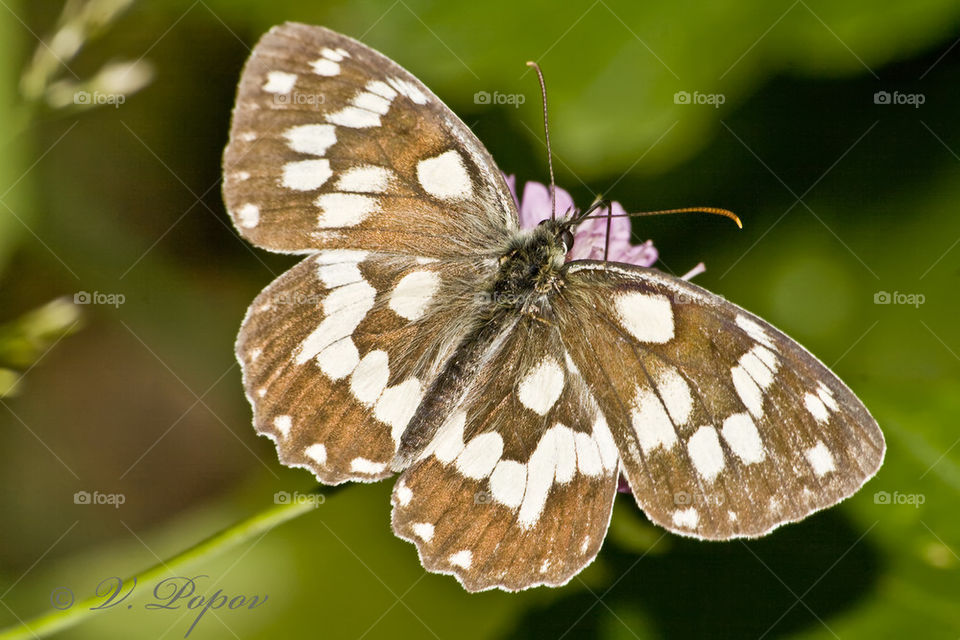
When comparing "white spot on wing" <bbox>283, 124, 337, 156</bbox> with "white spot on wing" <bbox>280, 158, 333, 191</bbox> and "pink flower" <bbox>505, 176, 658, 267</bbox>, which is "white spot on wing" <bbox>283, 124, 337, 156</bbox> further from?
"pink flower" <bbox>505, 176, 658, 267</bbox>

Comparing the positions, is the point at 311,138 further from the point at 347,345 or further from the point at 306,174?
the point at 347,345

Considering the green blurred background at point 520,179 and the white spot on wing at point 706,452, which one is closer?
the white spot on wing at point 706,452

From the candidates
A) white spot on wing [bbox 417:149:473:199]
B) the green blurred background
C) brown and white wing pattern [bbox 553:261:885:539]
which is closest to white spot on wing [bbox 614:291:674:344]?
brown and white wing pattern [bbox 553:261:885:539]

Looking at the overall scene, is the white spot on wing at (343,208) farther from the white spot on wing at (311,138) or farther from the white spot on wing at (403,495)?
the white spot on wing at (403,495)

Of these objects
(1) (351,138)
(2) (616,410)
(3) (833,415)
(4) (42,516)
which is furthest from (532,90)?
(4) (42,516)

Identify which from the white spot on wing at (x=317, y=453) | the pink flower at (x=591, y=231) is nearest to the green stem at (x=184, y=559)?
the white spot on wing at (x=317, y=453)

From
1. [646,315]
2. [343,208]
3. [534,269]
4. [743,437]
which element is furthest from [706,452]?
[343,208]
